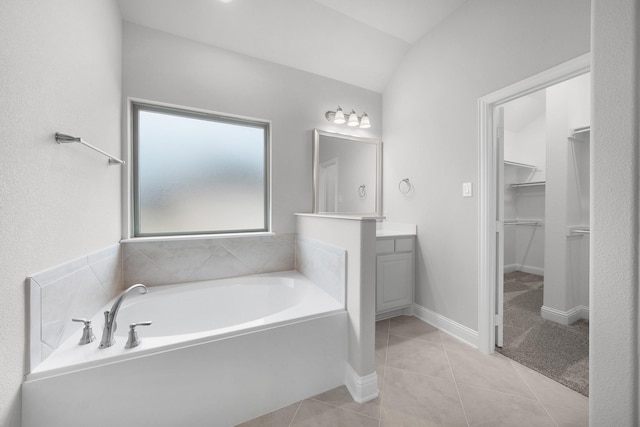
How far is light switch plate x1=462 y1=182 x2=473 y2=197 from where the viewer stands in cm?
191

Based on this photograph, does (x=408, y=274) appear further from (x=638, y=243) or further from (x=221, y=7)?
(x=221, y=7)

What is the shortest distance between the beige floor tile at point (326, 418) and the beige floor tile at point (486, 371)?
712 millimetres

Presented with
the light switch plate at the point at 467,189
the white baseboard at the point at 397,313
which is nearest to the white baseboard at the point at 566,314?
the white baseboard at the point at 397,313

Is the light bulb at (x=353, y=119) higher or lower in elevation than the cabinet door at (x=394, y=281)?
higher

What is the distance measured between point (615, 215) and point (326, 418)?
57.2 inches

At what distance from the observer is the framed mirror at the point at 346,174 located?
2.50 meters

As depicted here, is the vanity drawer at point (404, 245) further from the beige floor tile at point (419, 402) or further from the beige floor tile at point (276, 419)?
the beige floor tile at point (276, 419)

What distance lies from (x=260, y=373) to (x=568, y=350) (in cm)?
221

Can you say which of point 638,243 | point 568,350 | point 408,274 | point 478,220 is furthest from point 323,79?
point 568,350

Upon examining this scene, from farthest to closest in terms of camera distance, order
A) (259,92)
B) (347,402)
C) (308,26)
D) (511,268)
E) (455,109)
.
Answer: (511,268) → (259,92) → (308,26) → (455,109) → (347,402)

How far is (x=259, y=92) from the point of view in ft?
7.43

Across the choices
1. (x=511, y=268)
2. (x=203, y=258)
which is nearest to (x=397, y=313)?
(x=203, y=258)

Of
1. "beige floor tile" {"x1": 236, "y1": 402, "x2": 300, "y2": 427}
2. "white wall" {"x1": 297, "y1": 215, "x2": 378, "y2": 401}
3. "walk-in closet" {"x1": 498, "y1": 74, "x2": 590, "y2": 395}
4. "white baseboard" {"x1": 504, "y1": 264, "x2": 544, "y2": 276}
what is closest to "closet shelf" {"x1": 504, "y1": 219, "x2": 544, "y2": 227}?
"white baseboard" {"x1": 504, "y1": 264, "x2": 544, "y2": 276}

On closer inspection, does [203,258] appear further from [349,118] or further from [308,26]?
[308,26]
